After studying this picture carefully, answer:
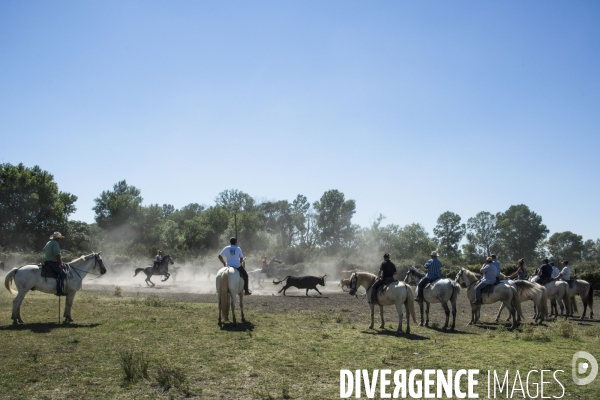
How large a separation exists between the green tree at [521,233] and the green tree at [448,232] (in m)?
11.2

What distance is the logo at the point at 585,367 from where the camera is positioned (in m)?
7.72

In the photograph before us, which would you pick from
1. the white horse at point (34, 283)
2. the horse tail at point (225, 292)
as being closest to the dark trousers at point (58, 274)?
the white horse at point (34, 283)

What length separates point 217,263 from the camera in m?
45.8

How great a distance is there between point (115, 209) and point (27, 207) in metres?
29.2

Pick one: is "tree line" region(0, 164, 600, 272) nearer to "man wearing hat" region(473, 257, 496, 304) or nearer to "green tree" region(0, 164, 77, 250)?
"green tree" region(0, 164, 77, 250)

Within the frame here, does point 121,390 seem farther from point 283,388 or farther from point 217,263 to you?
point 217,263

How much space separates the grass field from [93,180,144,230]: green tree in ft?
266

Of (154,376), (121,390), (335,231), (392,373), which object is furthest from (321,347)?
(335,231)

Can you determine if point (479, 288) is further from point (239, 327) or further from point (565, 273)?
point (239, 327)

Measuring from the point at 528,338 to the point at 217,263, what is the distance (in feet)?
123

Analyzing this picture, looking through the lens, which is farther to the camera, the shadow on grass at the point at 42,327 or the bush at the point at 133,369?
the shadow on grass at the point at 42,327

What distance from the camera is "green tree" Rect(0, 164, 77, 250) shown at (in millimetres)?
60250

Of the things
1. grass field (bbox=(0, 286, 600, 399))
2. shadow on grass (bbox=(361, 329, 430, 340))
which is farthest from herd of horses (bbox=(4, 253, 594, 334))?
grass field (bbox=(0, 286, 600, 399))

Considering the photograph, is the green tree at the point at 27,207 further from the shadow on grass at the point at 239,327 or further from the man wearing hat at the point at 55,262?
the shadow on grass at the point at 239,327
